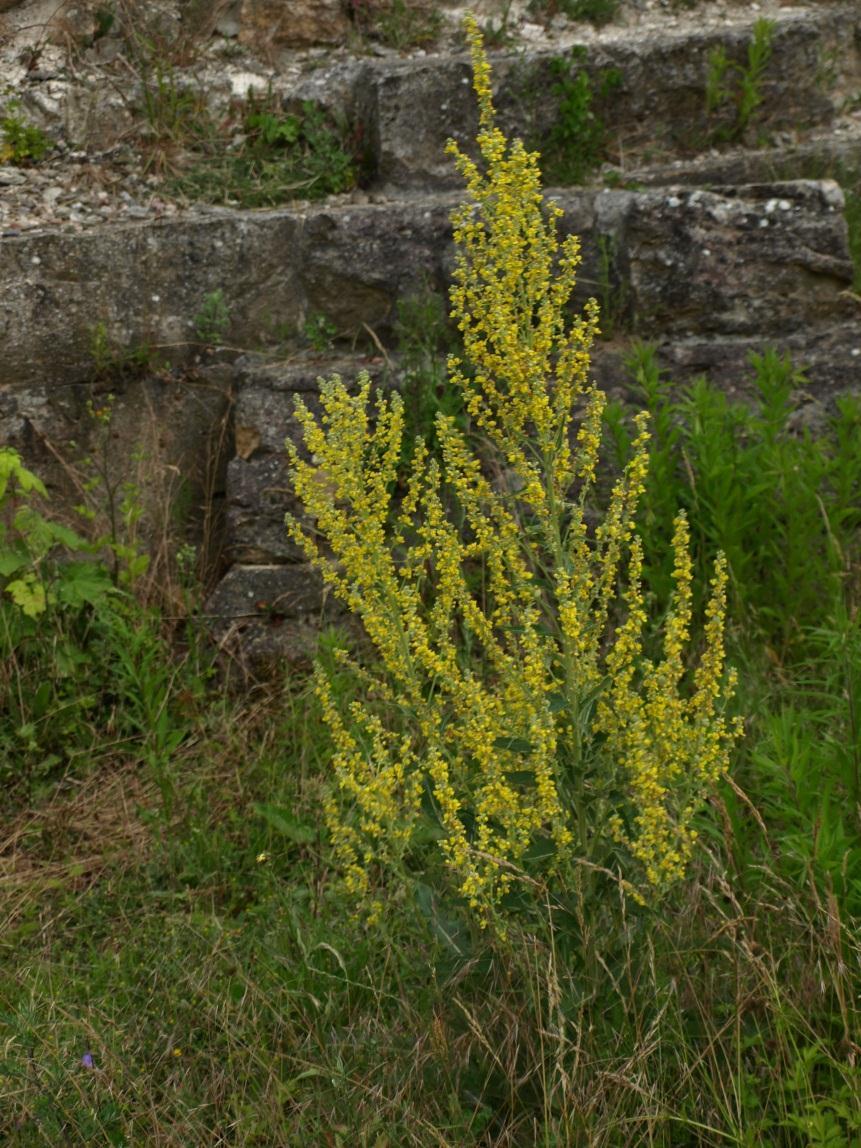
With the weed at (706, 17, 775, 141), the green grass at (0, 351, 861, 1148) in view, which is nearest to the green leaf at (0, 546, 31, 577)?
the green grass at (0, 351, 861, 1148)

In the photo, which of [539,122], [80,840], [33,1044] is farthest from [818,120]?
[33,1044]

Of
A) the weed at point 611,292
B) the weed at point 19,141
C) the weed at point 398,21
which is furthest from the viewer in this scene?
the weed at point 398,21

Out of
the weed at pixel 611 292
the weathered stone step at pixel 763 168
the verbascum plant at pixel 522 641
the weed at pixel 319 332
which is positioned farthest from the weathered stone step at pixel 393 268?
the verbascum plant at pixel 522 641

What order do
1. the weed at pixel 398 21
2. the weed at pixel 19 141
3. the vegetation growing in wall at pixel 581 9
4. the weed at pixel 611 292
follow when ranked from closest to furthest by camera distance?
the weed at pixel 611 292 < the weed at pixel 19 141 < the weed at pixel 398 21 < the vegetation growing in wall at pixel 581 9

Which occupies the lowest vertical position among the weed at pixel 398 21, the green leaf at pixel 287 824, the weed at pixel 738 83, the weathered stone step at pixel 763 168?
the green leaf at pixel 287 824

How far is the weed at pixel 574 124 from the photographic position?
5812 millimetres

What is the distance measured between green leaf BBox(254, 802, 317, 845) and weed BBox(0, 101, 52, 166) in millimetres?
3412

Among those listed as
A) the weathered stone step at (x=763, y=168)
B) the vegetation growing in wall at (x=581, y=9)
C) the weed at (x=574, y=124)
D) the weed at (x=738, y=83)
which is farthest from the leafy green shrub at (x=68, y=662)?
the vegetation growing in wall at (x=581, y=9)

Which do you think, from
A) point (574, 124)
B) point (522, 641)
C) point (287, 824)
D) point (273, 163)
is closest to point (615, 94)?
point (574, 124)

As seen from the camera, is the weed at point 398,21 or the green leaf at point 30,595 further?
the weed at point 398,21

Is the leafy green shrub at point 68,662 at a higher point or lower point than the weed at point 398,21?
lower

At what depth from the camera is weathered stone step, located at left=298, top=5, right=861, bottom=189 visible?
5801mm

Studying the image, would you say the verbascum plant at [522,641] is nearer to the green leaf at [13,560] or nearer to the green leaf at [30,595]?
the green leaf at [30,595]

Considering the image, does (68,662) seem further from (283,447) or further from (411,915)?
(411,915)
